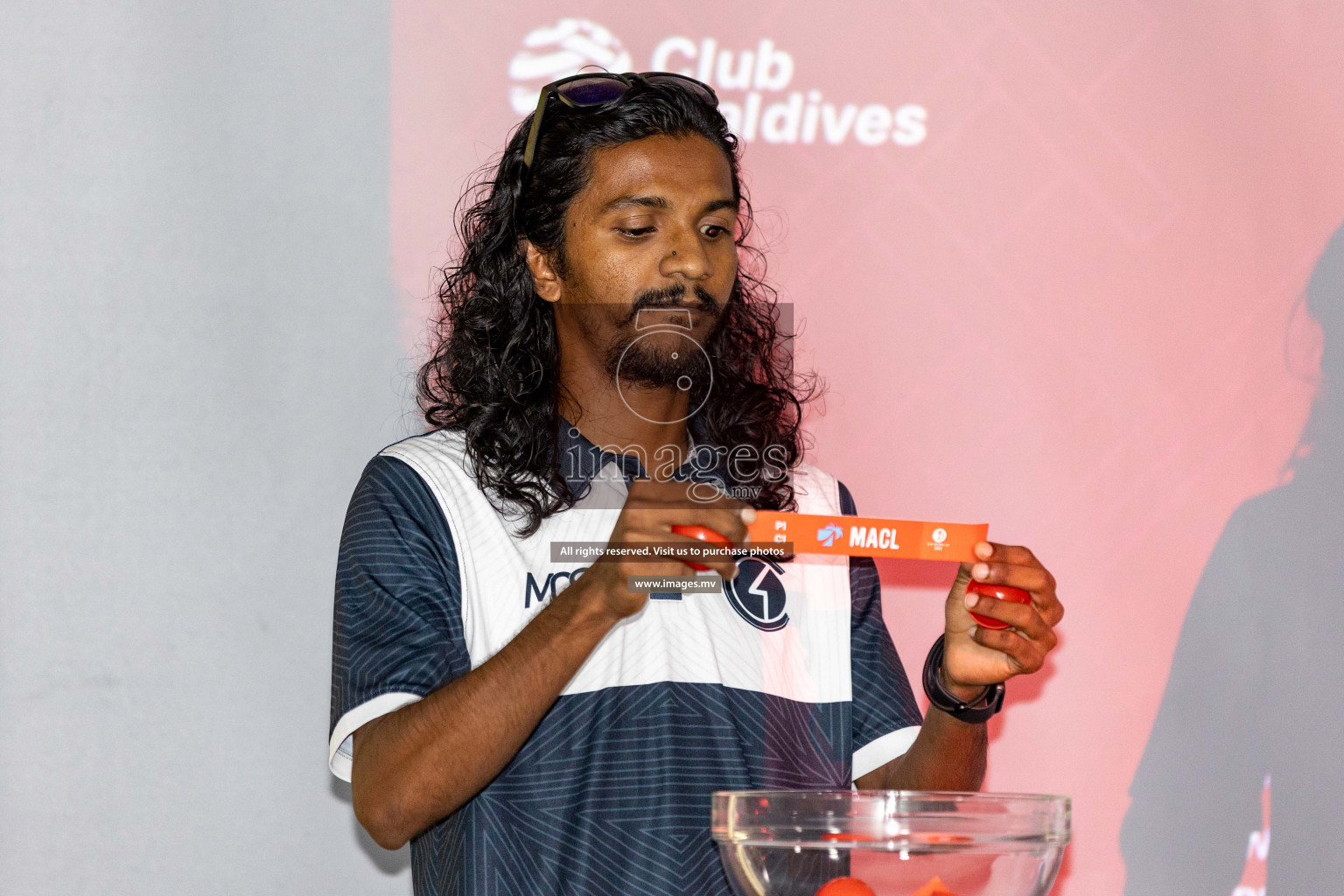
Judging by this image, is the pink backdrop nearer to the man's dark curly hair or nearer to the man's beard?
the man's dark curly hair

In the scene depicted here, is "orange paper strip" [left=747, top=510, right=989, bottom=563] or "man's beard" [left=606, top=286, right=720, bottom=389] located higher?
"man's beard" [left=606, top=286, right=720, bottom=389]

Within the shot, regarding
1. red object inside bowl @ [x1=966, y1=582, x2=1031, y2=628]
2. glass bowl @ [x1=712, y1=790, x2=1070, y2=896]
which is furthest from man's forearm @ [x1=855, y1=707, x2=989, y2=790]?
glass bowl @ [x1=712, y1=790, x2=1070, y2=896]

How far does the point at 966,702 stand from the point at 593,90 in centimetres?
88

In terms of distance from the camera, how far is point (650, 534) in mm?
1072

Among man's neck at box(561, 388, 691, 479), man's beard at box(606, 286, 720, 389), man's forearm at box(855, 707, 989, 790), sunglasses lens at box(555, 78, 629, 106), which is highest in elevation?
sunglasses lens at box(555, 78, 629, 106)

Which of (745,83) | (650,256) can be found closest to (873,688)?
(650,256)

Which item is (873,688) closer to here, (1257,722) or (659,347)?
(659,347)

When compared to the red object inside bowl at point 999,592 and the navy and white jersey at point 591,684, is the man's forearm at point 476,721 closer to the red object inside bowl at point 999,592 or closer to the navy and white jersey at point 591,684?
the navy and white jersey at point 591,684

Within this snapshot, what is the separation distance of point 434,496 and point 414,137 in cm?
71

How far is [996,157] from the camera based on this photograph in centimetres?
190

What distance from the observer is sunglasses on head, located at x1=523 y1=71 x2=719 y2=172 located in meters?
1.48

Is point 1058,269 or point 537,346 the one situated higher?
point 1058,269

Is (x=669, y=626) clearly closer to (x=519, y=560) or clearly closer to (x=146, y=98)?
(x=519, y=560)

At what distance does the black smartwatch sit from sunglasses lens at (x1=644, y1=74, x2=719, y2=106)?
2.51ft
